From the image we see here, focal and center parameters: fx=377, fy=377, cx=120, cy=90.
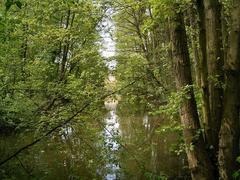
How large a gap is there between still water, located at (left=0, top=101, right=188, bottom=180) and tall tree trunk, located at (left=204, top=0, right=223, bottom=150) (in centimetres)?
237

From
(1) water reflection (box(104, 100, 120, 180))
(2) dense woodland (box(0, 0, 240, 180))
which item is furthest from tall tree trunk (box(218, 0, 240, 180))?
(1) water reflection (box(104, 100, 120, 180))

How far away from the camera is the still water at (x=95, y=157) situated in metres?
9.51

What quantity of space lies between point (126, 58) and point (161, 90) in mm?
5435

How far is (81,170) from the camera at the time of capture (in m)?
11.8

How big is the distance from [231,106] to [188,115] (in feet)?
4.19

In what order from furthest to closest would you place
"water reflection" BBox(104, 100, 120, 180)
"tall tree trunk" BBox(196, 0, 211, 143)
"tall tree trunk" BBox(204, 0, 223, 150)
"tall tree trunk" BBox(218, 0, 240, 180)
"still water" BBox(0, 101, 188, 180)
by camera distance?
1. "still water" BBox(0, 101, 188, 180)
2. "water reflection" BBox(104, 100, 120, 180)
3. "tall tree trunk" BBox(196, 0, 211, 143)
4. "tall tree trunk" BBox(204, 0, 223, 150)
5. "tall tree trunk" BBox(218, 0, 240, 180)

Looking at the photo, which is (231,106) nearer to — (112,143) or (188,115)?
(188,115)

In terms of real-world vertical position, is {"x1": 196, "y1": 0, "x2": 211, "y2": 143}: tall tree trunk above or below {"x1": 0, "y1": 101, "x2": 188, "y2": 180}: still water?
above

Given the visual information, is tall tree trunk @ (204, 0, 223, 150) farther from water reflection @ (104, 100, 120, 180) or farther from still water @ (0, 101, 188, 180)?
water reflection @ (104, 100, 120, 180)

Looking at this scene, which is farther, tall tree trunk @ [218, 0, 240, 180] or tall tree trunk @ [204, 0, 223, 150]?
tall tree trunk @ [204, 0, 223, 150]

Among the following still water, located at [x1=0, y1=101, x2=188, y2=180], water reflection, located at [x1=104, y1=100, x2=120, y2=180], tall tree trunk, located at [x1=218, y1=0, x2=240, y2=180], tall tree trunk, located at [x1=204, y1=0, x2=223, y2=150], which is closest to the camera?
tall tree trunk, located at [x1=218, y1=0, x2=240, y2=180]

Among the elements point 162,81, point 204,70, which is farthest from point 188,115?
point 162,81

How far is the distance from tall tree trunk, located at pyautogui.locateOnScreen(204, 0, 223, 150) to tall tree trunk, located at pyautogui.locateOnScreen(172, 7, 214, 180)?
292 millimetres

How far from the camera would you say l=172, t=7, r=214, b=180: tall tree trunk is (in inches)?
256
